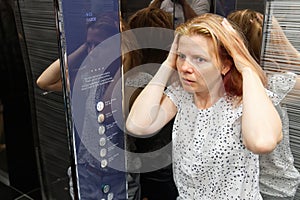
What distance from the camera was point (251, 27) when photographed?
0.60m

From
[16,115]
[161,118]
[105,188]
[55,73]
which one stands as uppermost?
[55,73]

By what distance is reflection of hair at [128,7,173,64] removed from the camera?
623 mm

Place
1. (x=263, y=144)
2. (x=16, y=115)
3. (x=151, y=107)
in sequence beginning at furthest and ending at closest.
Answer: (x=16, y=115) → (x=151, y=107) → (x=263, y=144)

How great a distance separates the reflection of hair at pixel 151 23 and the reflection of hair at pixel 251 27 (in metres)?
0.12

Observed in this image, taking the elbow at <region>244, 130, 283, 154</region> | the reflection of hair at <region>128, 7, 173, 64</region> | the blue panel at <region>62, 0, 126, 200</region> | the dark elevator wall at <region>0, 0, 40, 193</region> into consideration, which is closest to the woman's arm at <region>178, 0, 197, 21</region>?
the reflection of hair at <region>128, 7, 173, 64</region>

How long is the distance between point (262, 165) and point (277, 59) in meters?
0.19

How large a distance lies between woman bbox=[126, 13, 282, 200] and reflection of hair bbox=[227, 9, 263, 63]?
47mm

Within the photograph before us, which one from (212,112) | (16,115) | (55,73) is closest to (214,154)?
(212,112)

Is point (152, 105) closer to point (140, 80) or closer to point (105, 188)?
point (140, 80)

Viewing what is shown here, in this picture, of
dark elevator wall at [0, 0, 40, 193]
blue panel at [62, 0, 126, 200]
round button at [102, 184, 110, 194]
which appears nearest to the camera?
blue panel at [62, 0, 126, 200]

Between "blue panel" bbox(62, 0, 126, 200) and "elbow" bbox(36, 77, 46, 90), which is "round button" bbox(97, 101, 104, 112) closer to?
"blue panel" bbox(62, 0, 126, 200)

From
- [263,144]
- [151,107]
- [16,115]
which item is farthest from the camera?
[16,115]

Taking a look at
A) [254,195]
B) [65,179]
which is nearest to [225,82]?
[254,195]

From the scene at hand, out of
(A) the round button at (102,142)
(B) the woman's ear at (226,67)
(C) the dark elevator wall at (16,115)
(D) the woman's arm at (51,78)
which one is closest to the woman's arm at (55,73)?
(D) the woman's arm at (51,78)
